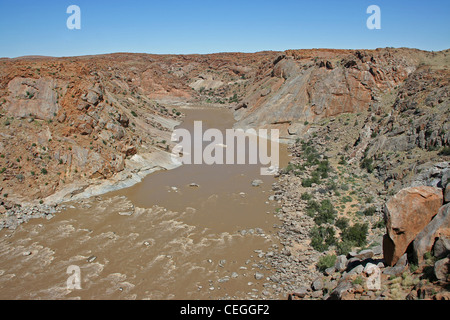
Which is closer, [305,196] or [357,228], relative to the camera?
[357,228]

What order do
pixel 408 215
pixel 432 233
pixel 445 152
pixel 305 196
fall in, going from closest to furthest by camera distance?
pixel 432 233, pixel 408 215, pixel 445 152, pixel 305 196

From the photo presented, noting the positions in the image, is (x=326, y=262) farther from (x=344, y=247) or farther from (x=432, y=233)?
(x=432, y=233)

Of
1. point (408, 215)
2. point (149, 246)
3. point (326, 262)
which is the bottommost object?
point (149, 246)

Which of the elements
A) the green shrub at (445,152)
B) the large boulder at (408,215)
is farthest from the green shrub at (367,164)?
the large boulder at (408,215)

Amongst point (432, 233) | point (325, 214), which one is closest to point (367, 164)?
point (325, 214)

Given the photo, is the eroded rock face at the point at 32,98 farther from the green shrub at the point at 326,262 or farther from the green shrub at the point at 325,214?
the green shrub at the point at 326,262

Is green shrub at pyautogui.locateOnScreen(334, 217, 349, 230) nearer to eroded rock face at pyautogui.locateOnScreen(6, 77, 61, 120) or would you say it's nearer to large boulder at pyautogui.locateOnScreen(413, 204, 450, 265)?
large boulder at pyautogui.locateOnScreen(413, 204, 450, 265)

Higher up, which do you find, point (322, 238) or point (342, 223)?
point (342, 223)
